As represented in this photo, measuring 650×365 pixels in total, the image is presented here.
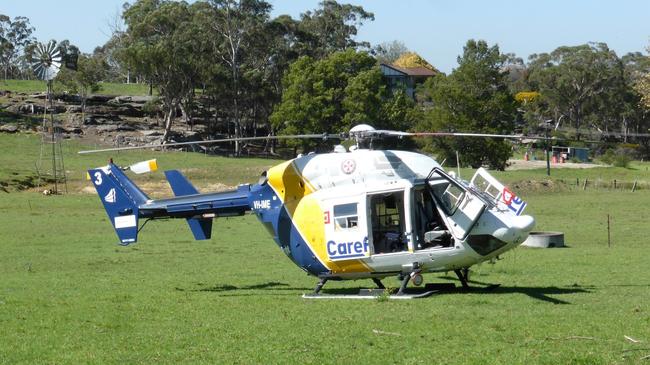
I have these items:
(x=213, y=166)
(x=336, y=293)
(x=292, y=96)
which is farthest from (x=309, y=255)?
(x=292, y=96)

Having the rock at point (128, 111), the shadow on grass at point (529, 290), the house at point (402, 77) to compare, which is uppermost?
the house at point (402, 77)

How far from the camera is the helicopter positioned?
60.4ft

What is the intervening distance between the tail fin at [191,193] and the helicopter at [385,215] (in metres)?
2.27

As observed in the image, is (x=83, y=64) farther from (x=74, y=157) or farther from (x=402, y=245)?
(x=402, y=245)

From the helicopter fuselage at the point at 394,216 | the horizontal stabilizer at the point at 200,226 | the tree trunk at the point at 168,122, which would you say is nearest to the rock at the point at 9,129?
the tree trunk at the point at 168,122

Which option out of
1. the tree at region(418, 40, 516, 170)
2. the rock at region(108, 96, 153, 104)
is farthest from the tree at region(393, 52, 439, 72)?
the tree at region(418, 40, 516, 170)

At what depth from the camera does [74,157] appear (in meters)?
80.1

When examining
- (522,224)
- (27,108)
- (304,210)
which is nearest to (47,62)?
(27,108)

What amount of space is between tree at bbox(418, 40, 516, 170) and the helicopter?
2569 inches

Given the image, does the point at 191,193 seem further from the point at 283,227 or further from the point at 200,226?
the point at 283,227

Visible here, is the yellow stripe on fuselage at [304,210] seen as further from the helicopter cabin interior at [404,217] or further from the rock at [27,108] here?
the rock at [27,108]

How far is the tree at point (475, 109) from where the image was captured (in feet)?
281

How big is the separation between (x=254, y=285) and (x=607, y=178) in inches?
2479

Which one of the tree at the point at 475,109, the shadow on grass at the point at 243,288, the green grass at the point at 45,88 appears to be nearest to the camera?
the shadow on grass at the point at 243,288
